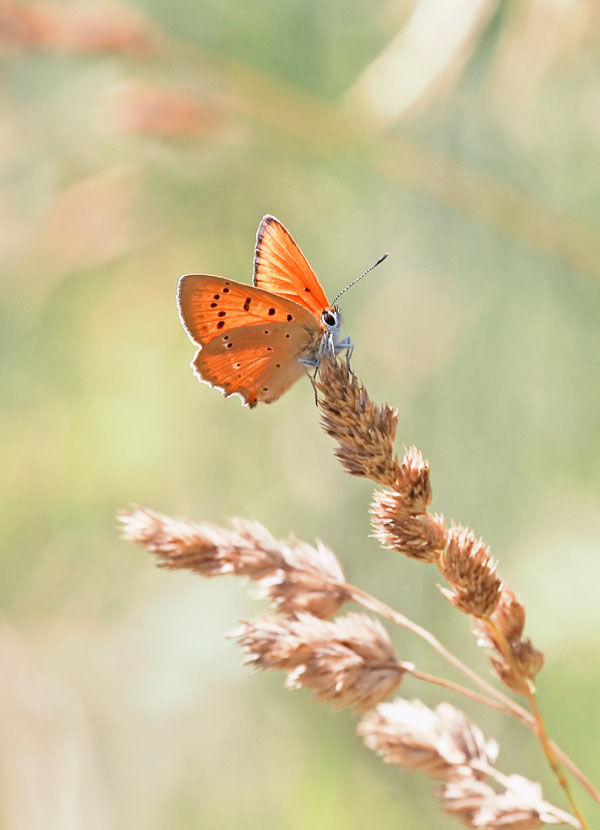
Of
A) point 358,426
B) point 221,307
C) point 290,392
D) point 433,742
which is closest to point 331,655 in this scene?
point 433,742

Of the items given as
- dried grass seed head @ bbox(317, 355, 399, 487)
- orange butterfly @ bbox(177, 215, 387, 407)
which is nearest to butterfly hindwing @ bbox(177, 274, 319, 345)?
orange butterfly @ bbox(177, 215, 387, 407)

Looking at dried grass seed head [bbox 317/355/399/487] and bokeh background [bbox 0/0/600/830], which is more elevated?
bokeh background [bbox 0/0/600/830]

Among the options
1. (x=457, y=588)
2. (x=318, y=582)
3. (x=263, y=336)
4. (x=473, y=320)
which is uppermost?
(x=473, y=320)

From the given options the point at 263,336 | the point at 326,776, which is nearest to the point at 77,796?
the point at 326,776

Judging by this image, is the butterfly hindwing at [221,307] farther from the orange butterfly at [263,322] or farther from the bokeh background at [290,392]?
the bokeh background at [290,392]

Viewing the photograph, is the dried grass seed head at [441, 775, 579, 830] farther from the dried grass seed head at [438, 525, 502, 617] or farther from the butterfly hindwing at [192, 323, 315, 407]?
the butterfly hindwing at [192, 323, 315, 407]

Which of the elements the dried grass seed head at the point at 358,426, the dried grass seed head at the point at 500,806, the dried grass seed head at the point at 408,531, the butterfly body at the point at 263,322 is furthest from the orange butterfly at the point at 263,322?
the dried grass seed head at the point at 500,806

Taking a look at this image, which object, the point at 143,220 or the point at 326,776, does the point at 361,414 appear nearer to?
the point at 326,776

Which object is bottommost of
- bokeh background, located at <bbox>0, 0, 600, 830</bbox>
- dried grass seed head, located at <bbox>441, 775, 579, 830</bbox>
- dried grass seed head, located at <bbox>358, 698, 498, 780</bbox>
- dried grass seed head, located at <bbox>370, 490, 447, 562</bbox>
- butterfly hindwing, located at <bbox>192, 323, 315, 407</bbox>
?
dried grass seed head, located at <bbox>441, 775, 579, 830</bbox>
